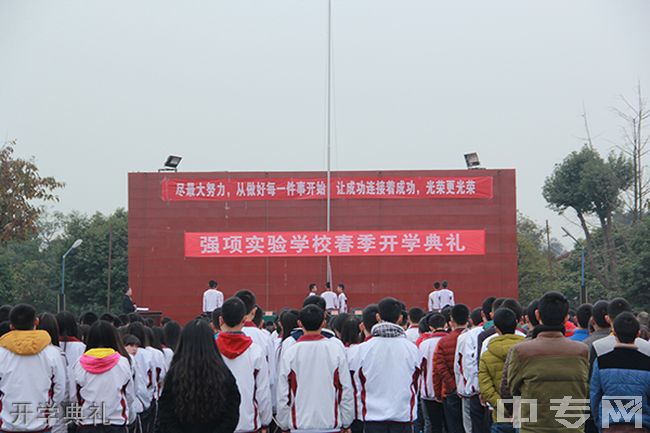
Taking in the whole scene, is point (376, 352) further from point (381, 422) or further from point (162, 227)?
point (162, 227)

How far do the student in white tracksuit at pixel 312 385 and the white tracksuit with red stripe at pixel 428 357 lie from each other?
2531 millimetres

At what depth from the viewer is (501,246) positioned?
2334cm

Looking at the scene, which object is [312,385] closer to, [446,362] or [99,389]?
[99,389]

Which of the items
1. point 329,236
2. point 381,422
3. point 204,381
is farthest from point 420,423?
point 329,236

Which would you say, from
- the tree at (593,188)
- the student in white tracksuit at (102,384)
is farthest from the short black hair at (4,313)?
the tree at (593,188)

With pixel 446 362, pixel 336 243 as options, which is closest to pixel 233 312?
pixel 446 362

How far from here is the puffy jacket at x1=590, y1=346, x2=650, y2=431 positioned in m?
5.55

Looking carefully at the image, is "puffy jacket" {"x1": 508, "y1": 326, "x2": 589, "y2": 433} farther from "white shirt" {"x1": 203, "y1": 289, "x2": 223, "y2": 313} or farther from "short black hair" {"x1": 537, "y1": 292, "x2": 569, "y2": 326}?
"white shirt" {"x1": 203, "y1": 289, "x2": 223, "y2": 313}

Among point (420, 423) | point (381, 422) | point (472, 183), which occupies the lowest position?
point (420, 423)

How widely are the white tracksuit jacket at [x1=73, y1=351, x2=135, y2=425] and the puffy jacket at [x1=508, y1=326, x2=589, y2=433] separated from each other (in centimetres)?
295

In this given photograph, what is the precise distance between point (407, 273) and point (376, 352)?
56.0 feet

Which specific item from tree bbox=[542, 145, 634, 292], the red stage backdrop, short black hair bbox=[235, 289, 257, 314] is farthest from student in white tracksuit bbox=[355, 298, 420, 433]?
tree bbox=[542, 145, 634, 292]

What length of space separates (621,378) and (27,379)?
163 inches

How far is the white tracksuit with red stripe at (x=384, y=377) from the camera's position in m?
6.33
